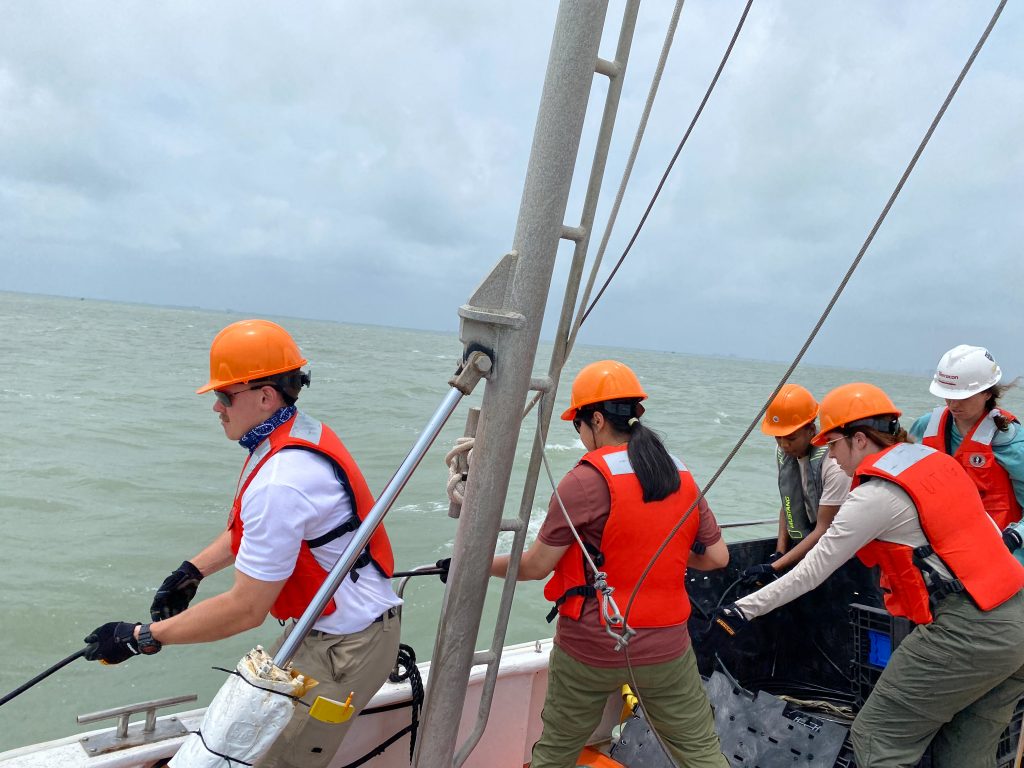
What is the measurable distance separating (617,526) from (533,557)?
0.88 ft

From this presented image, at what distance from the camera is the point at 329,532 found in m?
2.07

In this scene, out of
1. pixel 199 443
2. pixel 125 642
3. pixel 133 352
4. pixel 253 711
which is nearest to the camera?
pixel 253 711

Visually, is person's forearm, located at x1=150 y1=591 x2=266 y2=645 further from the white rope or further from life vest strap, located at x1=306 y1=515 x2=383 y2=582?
the white rope

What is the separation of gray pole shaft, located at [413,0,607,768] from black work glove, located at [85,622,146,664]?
30.2 inches

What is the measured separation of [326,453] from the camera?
2.08m

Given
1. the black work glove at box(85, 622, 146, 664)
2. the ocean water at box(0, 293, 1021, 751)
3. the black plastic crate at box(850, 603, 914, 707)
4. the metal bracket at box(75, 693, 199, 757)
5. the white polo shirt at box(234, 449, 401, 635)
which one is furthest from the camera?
the ocean water at box(0, 293, 1021, 751)

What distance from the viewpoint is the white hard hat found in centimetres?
372

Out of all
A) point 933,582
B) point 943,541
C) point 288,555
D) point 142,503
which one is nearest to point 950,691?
point 933,582

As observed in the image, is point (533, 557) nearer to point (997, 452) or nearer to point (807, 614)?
point (807, 614)

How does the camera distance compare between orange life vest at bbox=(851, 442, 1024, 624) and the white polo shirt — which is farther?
orange life vest at bbox=(851, 442, 1024, 624)

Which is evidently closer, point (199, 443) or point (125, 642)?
point (125, 642)

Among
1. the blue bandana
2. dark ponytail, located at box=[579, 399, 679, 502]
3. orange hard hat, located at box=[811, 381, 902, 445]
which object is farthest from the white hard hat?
the blue bandana

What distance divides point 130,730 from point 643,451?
1.73m

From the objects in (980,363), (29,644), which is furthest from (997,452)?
(29,644)
